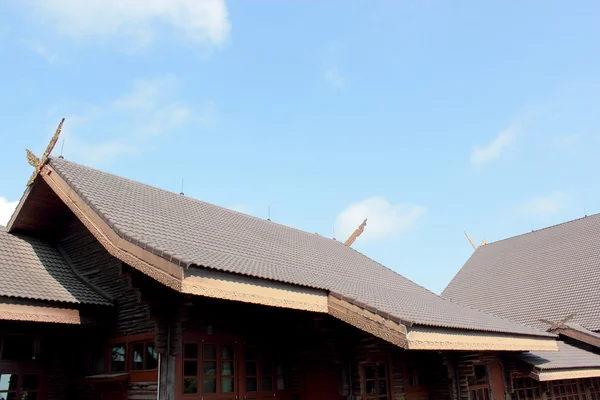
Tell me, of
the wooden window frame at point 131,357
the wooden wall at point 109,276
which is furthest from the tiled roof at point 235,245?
the wooden window frame at point 131,357

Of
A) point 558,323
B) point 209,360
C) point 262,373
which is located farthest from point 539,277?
point 209,360

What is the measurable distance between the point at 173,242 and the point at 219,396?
230 centimetres

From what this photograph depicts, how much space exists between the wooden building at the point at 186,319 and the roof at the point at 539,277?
20.9ft

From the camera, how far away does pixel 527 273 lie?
1817 centimetres

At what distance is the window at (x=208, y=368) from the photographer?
22.5 ft

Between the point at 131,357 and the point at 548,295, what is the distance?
13692 millimetres

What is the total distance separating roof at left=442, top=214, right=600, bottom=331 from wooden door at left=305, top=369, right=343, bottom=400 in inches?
347

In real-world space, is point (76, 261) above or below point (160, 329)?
above

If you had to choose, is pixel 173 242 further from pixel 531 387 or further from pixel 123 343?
pixel 531 387

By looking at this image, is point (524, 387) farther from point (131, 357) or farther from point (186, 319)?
point (131, 357)

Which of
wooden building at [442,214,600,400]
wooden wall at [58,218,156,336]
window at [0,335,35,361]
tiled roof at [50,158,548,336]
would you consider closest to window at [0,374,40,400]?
window at [0,335,35,361]

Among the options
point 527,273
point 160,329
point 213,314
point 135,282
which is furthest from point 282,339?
point 527,273

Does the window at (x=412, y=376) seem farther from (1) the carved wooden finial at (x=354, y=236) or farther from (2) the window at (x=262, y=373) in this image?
(1) the carved wooden finial at (x=354, y=236)

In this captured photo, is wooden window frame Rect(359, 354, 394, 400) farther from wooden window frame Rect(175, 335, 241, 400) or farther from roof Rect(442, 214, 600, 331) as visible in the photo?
roof Rect(442, 214, 600, 331)
